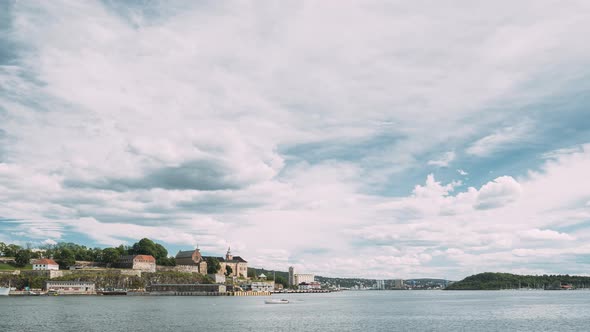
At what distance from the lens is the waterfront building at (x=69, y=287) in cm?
18138

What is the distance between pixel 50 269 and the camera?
189 meters

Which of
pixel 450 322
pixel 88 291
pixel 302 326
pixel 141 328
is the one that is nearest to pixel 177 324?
pixel 141 328

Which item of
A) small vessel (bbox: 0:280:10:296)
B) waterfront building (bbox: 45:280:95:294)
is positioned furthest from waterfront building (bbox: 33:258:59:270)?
small vessel (bbox: 0:280:10:296)

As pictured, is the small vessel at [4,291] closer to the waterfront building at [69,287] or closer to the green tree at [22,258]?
the waterfront building at [69,287]

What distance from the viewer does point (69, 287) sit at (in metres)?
184

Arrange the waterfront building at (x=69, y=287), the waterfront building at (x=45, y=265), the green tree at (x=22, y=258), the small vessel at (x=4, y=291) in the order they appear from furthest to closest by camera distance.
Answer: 1. the green tree at (x=22, y=258)
2. the waterfront building at (x=45, y=265)
3. the waterfront building at (x=69, y=287)
4. the small vessel at (x=4, y=291)

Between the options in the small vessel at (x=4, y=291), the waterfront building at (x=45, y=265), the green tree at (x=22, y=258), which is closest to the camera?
the small vessel at (x=4, y=291)

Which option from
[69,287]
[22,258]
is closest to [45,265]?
[22,258]

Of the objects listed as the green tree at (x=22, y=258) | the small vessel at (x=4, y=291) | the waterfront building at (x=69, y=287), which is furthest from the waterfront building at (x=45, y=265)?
the small vessel at (x=4, y=291)

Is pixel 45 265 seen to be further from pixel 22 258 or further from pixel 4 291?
pixel 4 291

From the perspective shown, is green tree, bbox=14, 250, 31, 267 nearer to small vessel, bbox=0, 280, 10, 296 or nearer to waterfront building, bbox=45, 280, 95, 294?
waterfront building, bbox=45, 280, 95, 294

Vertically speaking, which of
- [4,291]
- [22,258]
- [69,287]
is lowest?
[4,291]

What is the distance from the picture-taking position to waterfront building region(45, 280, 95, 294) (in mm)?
181375

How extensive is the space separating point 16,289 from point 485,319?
499 feet
